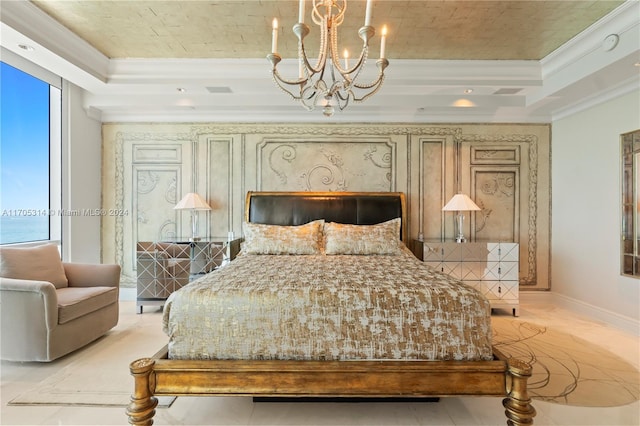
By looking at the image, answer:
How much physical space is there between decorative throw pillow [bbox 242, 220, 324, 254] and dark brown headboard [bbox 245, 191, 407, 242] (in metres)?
0.48

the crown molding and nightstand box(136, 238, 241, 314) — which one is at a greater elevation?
the crown molding

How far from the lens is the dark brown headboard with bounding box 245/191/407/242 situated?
4066 mm

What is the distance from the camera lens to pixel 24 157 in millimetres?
3391

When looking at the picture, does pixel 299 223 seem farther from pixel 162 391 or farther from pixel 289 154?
pixel 162 391

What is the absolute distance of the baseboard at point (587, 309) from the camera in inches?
128

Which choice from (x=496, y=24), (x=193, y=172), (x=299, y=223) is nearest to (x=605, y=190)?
(x=496, y=24)

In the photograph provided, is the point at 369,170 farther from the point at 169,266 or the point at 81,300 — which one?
the point at 81,300

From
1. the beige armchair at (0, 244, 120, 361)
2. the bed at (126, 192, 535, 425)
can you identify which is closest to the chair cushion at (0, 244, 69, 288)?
the beige armchair at (0, 244, 120, 361)

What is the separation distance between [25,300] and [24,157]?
5.86ft

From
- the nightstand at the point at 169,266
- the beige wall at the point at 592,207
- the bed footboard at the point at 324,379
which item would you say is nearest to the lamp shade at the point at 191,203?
the nightstand at the point at 169,266

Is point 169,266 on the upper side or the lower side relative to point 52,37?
lower

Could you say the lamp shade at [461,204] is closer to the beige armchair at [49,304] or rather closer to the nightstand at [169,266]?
the nightstand at [169,266]

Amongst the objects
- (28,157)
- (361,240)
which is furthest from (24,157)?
(361,240)

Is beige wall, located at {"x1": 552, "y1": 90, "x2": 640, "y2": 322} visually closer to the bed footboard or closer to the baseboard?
the baseboard
